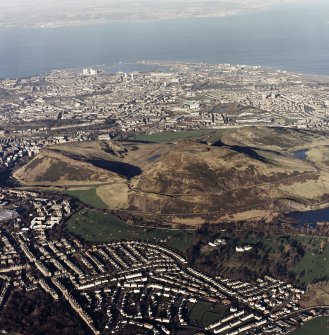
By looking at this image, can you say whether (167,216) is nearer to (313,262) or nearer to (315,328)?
(313,262)

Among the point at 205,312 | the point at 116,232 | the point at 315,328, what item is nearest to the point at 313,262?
the point at 315,328

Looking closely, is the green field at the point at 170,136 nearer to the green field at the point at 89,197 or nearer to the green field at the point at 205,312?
the green field at the point at 89,197

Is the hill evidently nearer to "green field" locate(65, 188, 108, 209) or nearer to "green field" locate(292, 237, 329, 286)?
"green field" locate(65, 188, 108, 209)

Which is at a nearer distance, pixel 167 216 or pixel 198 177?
pixel 167 216

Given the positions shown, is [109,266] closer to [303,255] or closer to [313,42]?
[303,255]

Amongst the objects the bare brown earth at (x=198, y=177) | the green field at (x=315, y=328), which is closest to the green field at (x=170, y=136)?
the bare brown earth at (x=198, y=177)

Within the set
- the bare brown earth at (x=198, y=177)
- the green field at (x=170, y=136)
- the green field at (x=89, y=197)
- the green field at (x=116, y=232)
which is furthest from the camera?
the green field at (x=170, y=136)
